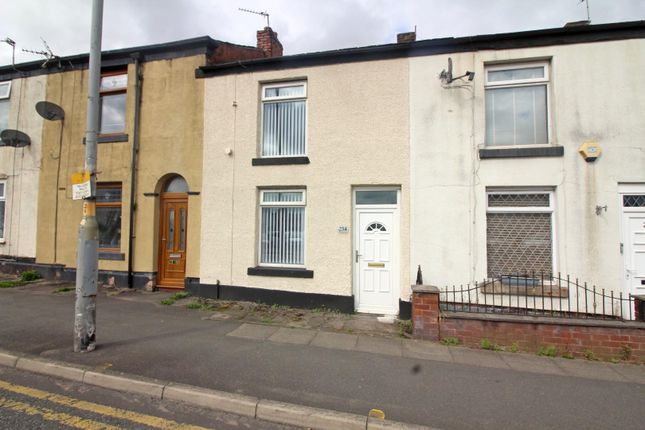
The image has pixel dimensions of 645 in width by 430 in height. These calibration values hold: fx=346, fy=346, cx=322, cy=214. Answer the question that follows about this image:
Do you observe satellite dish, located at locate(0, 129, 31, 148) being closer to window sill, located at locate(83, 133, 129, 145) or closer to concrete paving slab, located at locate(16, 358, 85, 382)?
window sill, located at locate(83, 133, 129, 145)

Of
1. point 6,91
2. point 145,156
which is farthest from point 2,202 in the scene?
point 145,156

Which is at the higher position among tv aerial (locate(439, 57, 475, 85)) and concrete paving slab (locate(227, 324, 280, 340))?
tv aerial (locate(439, 57, 475, 85))

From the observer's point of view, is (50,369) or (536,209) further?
(536,209)

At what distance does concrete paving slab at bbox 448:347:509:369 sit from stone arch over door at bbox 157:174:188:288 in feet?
20.9

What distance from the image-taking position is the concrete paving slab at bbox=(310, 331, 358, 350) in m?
5.11

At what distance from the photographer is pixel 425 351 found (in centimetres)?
498

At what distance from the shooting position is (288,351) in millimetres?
4840

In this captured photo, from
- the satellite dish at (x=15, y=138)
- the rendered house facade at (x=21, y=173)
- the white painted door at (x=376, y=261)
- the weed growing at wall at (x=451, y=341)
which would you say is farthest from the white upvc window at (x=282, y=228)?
the satellite dish at (x=15, y=138)

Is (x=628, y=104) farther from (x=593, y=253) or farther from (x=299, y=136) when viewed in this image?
(x=299, y=136)

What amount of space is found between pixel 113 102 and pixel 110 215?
3.04 metres

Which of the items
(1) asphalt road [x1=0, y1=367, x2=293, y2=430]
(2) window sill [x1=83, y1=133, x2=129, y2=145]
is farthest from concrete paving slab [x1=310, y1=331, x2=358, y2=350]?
(2) window sill [x1=83, y1=133, x2=129, y2=145]

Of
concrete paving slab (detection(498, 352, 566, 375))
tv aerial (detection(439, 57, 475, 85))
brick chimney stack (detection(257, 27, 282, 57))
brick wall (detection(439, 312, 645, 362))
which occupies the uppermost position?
brick chimney stack (detection(257, 27, 282, 57))

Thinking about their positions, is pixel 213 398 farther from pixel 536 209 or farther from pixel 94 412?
pixel 536 209

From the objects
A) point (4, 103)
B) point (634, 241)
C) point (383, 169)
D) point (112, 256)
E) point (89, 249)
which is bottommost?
point (112, 256)
